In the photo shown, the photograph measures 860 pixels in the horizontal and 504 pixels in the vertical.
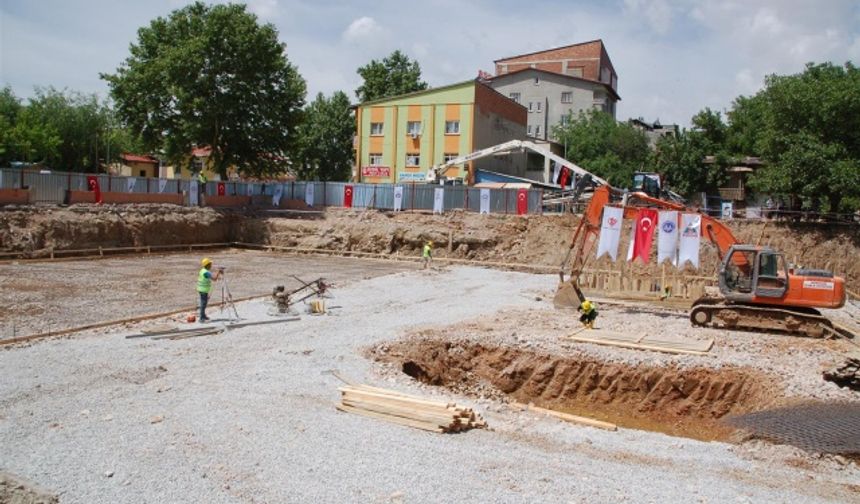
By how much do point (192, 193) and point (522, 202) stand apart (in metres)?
19.3

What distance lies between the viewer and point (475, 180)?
42.7 m

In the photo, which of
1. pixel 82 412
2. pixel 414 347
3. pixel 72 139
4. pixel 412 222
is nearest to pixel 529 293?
pixel 414 347

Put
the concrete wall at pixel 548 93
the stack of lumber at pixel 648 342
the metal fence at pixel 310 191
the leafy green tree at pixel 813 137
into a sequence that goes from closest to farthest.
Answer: the stack of lumber at pixel 648 342 < the leafy green tree at pixel 813 137 < the metal fence at pixel 310 191 < the concrete wall at pixel 548 93

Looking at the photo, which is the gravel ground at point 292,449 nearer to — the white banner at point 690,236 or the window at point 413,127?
the white banner at point 690,236

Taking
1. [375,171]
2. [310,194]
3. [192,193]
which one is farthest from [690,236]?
[375,171]

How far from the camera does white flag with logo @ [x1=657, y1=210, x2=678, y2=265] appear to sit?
19438 mm

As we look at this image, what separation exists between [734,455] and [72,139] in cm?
5763

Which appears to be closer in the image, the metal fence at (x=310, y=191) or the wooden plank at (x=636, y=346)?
the wooden plank at (x=636, y=346)

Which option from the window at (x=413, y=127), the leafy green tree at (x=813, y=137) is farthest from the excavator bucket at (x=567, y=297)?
the window at (x=413, y=127)

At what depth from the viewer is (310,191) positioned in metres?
42.1

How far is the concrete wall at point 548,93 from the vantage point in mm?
60781

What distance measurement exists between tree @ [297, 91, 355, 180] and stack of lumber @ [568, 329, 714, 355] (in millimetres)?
45729

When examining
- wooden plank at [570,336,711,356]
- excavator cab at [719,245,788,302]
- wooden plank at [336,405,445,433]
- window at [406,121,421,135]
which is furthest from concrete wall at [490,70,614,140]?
wooden plank at [336,405,445,433]

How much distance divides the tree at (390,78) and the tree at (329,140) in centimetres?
425
